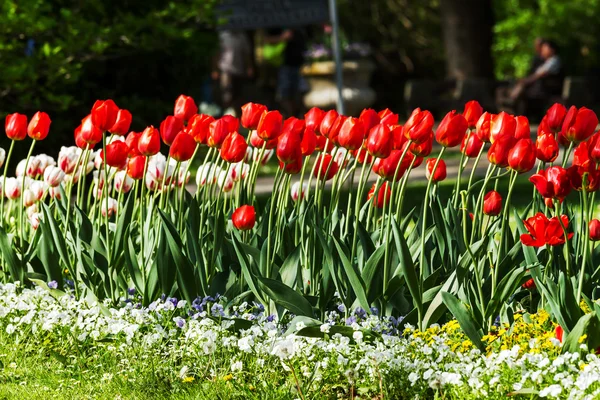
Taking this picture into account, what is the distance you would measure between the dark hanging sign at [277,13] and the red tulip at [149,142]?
22.4ft

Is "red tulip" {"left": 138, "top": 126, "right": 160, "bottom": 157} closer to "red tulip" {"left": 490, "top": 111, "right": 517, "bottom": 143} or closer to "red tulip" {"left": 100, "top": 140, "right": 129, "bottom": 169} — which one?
"red tulip" {"left": 100, "top": 140, "right": 129, "bottom": 169}

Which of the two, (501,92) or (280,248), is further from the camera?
(501,92)

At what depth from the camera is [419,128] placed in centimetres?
349

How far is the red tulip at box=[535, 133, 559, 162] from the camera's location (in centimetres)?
350

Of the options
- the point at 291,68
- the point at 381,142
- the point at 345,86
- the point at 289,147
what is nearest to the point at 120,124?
the point at 289,147

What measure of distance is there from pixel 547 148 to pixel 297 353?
1.06m

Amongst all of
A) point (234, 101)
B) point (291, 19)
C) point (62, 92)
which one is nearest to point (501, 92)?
point (234, 101)

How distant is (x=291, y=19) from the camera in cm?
1077

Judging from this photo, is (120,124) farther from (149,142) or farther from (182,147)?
(182,147)

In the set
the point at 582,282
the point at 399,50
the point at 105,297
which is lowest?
the point at 399,50

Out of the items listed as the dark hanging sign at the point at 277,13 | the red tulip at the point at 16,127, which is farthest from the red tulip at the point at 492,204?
the dark hanging sign at the point at 277,13

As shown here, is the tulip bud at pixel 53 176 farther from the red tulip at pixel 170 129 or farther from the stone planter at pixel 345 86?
the stone planter at pixel 345 86

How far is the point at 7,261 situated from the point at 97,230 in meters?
0.37

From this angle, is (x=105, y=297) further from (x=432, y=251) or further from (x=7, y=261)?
(x=432, y=251)
